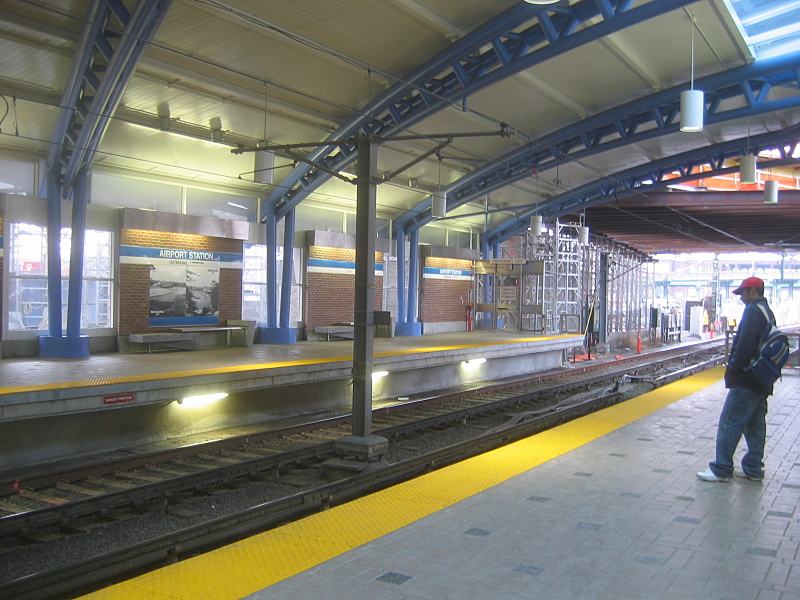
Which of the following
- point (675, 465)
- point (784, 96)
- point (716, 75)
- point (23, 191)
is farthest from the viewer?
point (784, 96)

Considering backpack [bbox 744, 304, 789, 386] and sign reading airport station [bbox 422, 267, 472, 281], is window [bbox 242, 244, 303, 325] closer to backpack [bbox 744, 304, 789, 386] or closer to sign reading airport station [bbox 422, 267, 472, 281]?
sign reading airport station [bbox 422, 267, 472, 281]

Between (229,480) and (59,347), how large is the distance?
6.33 meters

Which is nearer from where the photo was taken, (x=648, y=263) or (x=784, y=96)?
(x=784, y=96)

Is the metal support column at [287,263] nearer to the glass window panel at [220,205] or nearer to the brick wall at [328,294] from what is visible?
the glass window panel at [220,205]

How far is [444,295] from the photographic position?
23281 millimetres

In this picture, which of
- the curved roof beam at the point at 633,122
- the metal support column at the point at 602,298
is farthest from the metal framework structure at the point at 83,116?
the metal support column at the point at 602,298

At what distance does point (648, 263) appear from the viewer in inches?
1411

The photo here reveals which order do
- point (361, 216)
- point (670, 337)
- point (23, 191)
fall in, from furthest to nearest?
point (670, 337)
point (23, 191)
point (361, 216)

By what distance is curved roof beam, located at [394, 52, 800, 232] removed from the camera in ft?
45.2

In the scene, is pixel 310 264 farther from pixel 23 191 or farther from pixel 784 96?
pixel 784 96

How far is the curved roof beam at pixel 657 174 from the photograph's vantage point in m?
17.3

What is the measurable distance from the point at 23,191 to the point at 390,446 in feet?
28.1

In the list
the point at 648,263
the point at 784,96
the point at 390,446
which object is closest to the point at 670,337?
the point at 648,263

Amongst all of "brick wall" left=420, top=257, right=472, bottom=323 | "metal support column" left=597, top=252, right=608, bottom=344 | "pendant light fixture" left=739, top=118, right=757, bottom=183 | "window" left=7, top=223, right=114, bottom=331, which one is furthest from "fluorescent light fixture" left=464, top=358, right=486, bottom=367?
"metal support column" left=597, top=252, right=608, bottom=344
